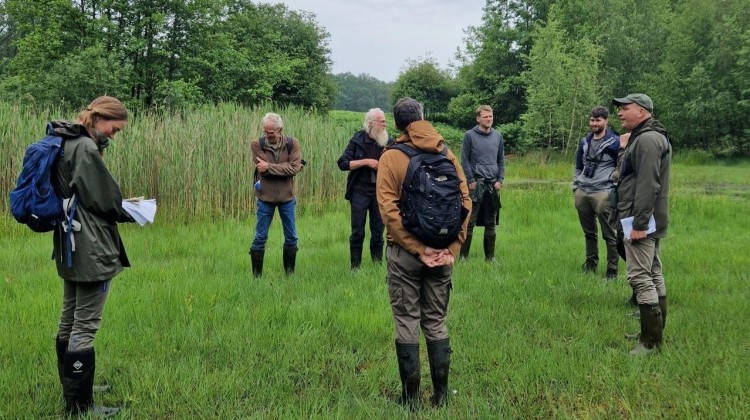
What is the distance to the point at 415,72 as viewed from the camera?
43406mm

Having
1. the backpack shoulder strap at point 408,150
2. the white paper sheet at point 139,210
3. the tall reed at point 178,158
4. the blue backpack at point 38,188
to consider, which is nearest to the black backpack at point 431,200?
the backpack shoulder strap at point 408,150

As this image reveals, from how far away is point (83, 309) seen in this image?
2697mm

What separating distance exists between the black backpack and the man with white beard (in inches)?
114

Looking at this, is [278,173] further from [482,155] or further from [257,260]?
[482,155]

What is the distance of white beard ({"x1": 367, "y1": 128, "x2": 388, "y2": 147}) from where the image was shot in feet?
19.0

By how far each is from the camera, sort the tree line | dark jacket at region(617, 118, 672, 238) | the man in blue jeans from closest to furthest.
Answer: dark jacket at region(617, 118, 672, 238) < the man in blue jeans < the tree line

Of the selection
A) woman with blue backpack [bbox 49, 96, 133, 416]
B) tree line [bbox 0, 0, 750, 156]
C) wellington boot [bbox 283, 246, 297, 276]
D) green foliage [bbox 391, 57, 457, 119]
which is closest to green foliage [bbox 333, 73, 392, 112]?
green foliage [bbox 391, 57, 457, 119]

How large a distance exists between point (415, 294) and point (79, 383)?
1840mm

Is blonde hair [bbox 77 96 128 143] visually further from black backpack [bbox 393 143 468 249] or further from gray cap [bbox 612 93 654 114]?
gray cap [bbox 612 93 654 114]

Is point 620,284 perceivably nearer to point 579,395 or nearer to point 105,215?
point 579,395

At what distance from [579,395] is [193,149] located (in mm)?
7864

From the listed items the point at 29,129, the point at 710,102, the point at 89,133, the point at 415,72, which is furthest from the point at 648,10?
the point at 89,133

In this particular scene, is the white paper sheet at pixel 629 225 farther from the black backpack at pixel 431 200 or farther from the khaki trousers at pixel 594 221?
the khaki trousers at pixel 594 221

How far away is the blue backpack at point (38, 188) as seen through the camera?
2508mm
